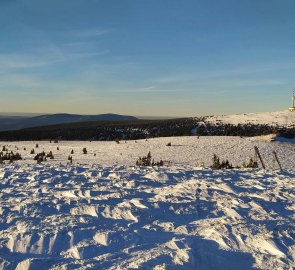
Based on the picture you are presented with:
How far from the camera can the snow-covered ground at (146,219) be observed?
15.6 ft

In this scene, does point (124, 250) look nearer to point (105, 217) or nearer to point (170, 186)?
point (105, 217)

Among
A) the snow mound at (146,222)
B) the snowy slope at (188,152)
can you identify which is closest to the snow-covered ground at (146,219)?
the snow mound at (146,222)

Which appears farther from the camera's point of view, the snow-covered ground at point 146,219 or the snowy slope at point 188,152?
the snowy slope at point 188,152

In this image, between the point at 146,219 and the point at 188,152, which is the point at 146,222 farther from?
the point at 188,152

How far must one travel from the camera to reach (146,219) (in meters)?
6.38

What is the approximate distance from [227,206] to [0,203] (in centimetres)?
438

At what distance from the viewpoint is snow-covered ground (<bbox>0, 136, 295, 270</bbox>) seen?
4.76 meters

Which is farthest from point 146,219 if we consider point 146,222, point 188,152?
point 188,152

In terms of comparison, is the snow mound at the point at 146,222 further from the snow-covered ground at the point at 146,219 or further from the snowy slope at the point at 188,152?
the snowy slope at the point at 188,152

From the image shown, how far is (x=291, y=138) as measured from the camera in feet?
68.5

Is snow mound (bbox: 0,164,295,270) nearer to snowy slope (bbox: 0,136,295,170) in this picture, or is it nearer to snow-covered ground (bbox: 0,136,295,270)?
snow-covered ground (bbox: 0,136,295,270)

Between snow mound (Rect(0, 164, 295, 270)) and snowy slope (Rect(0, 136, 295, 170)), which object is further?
snowy slope (Rect(0, 136, 295, 170))

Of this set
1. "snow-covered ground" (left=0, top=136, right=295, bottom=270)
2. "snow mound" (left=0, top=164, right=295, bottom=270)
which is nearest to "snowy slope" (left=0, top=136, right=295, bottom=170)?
"snow-covered ground" (left=0, top=136, right=295, bottom=270)

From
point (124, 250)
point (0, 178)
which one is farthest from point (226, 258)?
point (0, 178)
